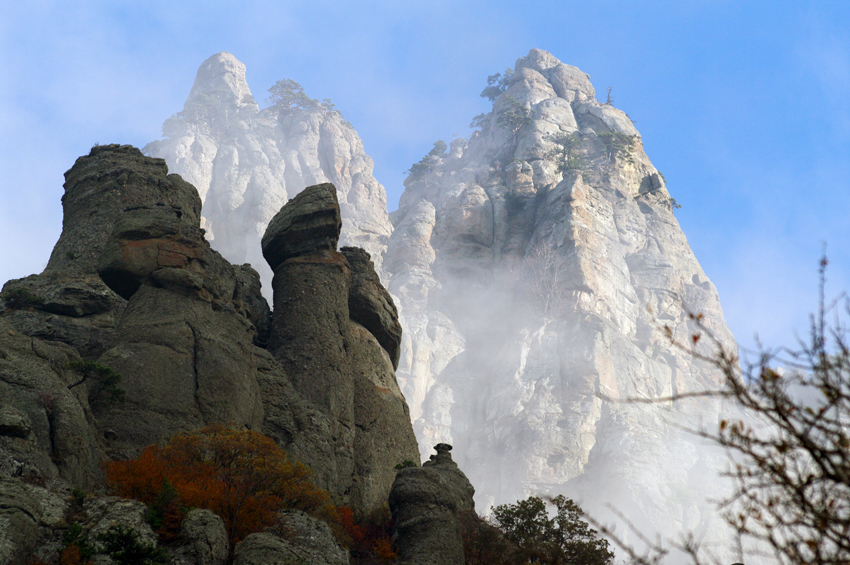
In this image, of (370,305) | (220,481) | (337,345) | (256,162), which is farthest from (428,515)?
(256,162)

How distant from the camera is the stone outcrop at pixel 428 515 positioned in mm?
19016

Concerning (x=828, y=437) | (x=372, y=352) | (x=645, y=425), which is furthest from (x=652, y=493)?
(x=828, y=437)

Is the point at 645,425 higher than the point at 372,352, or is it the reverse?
the point at 645,425

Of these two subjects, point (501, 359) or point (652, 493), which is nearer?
point (652, 493)

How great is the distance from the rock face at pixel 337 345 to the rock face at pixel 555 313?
118 feet

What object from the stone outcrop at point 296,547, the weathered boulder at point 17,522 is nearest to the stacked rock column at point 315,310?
the stone outcrop at point 296,547

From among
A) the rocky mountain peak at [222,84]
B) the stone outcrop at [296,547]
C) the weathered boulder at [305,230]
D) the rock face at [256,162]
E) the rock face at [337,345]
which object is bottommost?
the stone outcrop at [296,547]

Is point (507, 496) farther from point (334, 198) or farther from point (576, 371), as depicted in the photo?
point (334, 198)

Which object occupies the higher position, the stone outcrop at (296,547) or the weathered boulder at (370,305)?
the weathered boulder at (370,305)

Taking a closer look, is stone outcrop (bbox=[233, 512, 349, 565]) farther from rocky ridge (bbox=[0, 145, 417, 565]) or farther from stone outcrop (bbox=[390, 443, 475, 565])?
stone outcrop (bbox=[390, 443, 475, 565])

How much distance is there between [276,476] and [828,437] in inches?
550

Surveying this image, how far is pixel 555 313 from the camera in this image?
244 ft

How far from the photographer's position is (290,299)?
26.7 meters

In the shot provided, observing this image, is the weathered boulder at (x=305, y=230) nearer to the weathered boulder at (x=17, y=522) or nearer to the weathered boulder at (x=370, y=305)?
the weathered boulder at (x=370, y=305)
